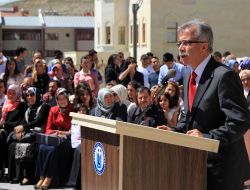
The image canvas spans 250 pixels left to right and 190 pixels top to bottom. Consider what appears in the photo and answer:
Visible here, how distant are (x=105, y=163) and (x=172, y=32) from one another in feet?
139

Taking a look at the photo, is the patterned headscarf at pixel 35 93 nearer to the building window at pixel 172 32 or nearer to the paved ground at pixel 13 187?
the paved ground at pixel 13 187

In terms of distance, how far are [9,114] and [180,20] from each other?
119 feet

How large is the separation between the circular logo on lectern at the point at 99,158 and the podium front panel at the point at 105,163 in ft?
0.07

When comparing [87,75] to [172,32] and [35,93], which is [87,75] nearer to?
[35,93]

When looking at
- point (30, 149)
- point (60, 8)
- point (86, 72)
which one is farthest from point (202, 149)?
point (60, 8)

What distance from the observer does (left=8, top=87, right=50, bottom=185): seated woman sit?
915 cm

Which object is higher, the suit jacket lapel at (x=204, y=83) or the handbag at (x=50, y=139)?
the suit jacket lapel at (x=204, y=83)

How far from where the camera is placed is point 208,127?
12.5 feet

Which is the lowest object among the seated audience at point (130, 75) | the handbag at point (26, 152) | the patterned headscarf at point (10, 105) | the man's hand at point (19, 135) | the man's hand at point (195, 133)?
the handbag at point (26, 152)

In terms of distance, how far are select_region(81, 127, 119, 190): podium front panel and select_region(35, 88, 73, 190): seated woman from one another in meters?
4.56

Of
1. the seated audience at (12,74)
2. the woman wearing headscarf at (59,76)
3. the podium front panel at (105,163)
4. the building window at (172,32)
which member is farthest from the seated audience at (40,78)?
the building window at (172,32)

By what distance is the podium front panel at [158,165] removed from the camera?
362 centimetres

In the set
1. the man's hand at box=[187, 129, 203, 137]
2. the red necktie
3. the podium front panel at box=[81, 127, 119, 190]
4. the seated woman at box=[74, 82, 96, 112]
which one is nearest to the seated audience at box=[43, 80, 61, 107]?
the seated woman at box=[74, 82, 96, 112]

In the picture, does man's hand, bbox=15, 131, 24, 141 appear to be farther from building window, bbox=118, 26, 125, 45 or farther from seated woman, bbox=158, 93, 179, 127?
building window, bbox=118, 26, 125, 45
